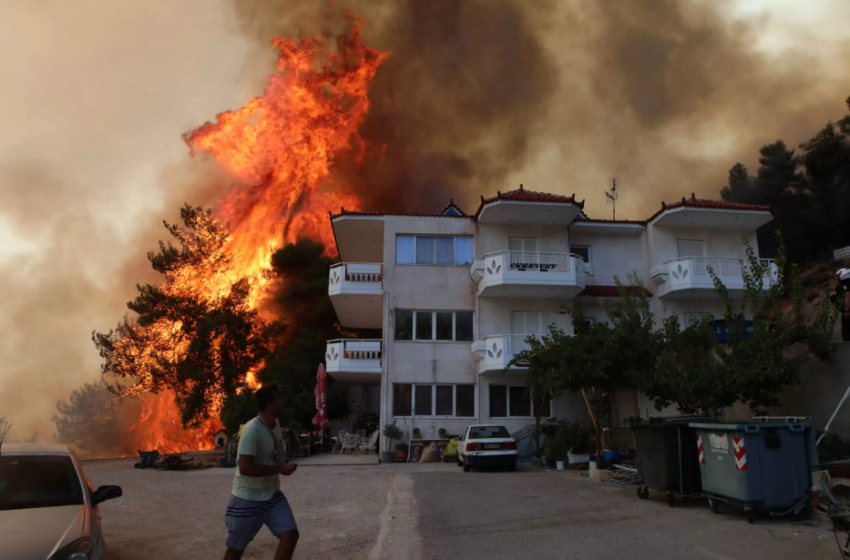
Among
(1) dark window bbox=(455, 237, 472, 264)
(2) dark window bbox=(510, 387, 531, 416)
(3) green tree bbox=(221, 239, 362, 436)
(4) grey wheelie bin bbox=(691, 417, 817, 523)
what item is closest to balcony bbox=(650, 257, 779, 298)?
(2) dark window bbox=(510, 387, 531, 416)

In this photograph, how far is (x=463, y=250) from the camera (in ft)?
81.6

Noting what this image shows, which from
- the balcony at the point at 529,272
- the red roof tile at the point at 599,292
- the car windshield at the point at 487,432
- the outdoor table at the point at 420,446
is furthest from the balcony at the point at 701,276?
the outdoor table at the point at 420,446

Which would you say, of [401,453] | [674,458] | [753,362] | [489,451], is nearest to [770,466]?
[674,458]

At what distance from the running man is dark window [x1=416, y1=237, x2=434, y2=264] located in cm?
2021

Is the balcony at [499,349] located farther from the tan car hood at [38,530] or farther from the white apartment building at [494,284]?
the tan car hood at [38,530]

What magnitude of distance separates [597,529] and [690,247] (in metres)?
21.1

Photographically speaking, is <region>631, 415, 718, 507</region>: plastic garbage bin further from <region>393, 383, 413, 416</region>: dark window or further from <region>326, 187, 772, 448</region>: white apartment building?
<region>393, 383, 413, 416</region>: dark window

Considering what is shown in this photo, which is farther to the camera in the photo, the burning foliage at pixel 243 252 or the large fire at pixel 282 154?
the large fire at pixel 282 154

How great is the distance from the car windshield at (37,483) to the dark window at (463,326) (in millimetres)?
19388

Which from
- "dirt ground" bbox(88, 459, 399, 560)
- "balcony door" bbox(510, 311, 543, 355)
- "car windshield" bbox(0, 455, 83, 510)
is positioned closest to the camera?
"car windshield" bbox(0, 455, 83, 510)

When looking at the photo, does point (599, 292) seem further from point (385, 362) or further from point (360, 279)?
point (360, 279)

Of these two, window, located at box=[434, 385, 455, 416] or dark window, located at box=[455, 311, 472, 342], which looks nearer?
window, located at box=[434, 385, 455, 416]

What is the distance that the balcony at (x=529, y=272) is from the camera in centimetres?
2258

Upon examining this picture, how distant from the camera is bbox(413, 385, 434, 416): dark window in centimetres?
2322
